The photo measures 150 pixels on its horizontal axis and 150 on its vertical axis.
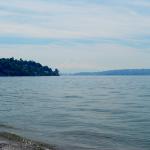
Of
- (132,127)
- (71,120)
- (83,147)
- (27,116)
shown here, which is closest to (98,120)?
(71,120)

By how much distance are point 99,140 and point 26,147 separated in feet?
20.7

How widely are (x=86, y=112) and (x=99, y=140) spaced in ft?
49.8

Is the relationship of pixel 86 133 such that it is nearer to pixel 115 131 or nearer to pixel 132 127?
pixel 115 131

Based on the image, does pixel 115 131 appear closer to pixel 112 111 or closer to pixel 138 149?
pixel 138 149

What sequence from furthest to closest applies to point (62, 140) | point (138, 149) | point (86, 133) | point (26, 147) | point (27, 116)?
1. point (27, 116)
2. point (86, 133)
3. point (62, 140)
4. point (138, 149)
5. point (26, 147)

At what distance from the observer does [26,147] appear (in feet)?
68.4

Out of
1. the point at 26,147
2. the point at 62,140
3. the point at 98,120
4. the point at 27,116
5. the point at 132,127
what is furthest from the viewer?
the point at 27,116

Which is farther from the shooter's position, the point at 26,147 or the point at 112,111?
the point at 112,111

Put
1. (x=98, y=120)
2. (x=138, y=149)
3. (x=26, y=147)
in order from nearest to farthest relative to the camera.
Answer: (x=26, y=147), (x=138, y=149), (x=98, y=120)

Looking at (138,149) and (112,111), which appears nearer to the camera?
(138,149)

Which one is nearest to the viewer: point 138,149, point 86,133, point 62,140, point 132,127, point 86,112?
point 138,149

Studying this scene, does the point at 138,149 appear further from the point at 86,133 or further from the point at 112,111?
the point at 112,111

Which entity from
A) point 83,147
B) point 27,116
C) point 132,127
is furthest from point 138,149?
point 27,116

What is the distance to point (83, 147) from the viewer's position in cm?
2352
